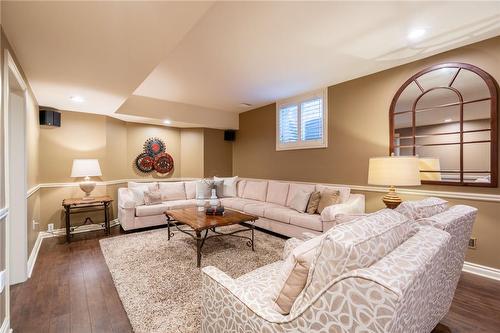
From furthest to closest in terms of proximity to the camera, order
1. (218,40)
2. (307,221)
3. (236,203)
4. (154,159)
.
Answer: (154,159), (236,203), (307,221), (218,40)

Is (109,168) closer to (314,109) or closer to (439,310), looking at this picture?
(314,109)

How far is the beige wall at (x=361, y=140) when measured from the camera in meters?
2.54

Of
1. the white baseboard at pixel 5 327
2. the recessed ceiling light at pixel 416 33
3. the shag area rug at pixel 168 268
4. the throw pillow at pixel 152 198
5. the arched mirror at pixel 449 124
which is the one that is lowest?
the shag area rug at pixel 168 268

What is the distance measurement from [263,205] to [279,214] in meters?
0.63

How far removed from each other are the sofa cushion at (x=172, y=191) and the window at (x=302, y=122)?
228 cm

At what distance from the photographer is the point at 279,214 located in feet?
12.3

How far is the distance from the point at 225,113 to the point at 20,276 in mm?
4584

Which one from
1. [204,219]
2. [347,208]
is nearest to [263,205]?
[204,219]

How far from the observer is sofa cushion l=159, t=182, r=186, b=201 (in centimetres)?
482

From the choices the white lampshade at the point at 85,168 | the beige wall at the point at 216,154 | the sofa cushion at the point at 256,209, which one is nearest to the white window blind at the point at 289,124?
the sofa cushion at the point at 256,209

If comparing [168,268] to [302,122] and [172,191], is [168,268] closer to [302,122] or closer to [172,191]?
[172,191]

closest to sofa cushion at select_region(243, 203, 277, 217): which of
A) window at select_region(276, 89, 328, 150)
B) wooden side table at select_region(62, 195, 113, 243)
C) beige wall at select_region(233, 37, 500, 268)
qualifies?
beige wall at select_region(233, 37, 500, 268)

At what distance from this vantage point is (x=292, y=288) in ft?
3.43

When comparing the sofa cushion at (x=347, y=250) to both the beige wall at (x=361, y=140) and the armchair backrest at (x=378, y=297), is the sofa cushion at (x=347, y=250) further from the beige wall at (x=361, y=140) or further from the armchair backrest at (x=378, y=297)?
the beige wall at (x=361, y=140)
